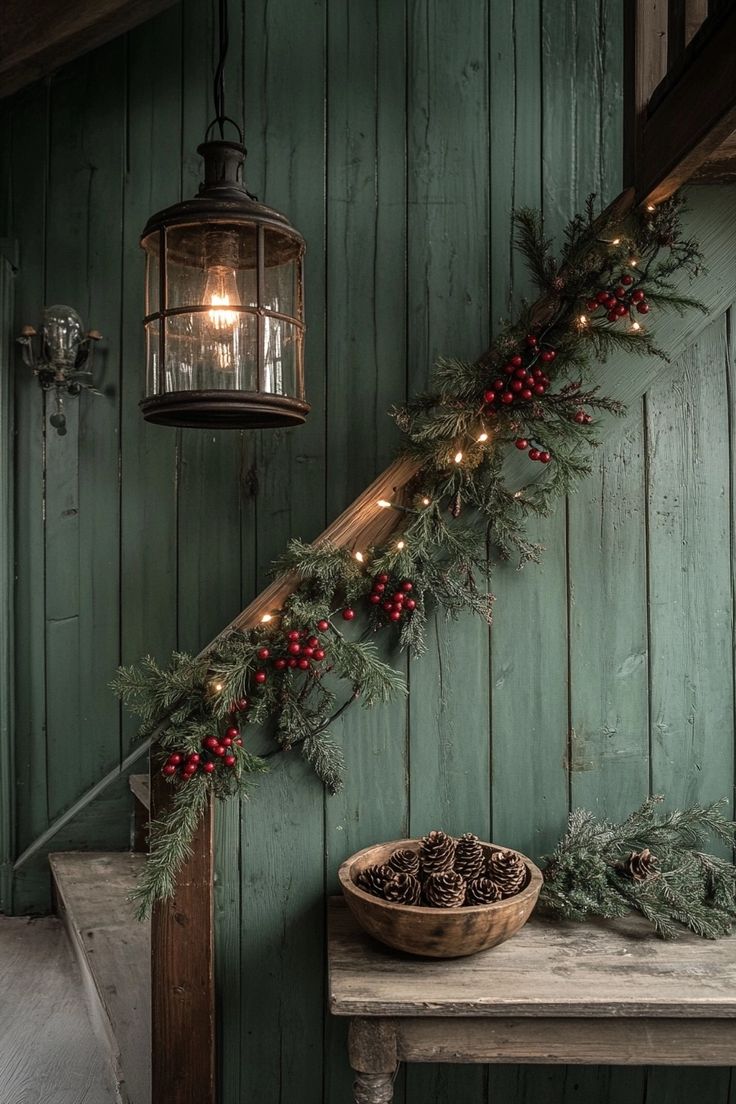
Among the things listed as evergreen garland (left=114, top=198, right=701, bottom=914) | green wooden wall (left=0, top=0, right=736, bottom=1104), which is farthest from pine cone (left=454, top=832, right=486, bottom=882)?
green wooden wall (left=0, top=0, right=736, bottom=1104)

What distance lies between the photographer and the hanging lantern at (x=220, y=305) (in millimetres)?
1764

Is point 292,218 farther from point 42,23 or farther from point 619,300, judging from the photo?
point 619,300

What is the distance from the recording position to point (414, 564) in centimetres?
152

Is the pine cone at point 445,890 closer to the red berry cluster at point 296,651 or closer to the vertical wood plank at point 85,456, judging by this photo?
the red berry cluster at point 296,651

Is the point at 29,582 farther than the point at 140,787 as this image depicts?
Yes

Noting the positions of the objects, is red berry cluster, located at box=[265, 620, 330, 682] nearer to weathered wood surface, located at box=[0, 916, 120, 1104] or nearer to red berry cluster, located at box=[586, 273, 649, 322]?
red berry cluster, located at box=[586, 273, 649, 322]

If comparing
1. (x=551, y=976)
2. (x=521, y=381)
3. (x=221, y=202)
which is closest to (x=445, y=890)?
(x=551, y=976)

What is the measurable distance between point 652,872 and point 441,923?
411mm

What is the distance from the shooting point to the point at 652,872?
4.85 feet

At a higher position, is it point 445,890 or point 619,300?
point 619,300

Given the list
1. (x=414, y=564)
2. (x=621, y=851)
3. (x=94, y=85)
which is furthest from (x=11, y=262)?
(x=621, y=851)

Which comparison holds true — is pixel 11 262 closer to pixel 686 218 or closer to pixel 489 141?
pixel 489 141

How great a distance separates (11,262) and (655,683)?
2261 millimetres

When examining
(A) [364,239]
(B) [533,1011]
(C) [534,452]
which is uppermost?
(A) [364,239]
